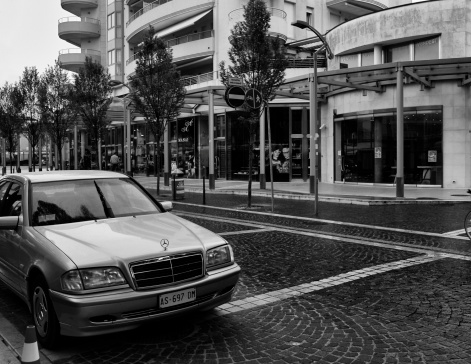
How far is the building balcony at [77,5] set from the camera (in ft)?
173

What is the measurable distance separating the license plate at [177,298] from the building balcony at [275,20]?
29.1 metres

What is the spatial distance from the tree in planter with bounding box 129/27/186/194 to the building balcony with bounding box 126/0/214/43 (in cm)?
1356

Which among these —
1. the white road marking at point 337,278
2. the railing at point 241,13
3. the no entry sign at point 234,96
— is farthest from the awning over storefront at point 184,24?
the white road marking at point 337,278

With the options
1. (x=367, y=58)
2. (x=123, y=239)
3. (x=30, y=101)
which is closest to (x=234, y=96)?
(x=123, y=239)

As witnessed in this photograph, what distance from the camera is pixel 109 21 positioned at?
50.4 metres

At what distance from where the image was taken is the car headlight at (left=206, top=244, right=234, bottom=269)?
4516mm

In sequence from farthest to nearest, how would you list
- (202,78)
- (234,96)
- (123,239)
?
(202,78) < (234,96) < (123,239)

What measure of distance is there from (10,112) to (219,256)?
3694 cm

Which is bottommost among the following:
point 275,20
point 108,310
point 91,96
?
point 108,310

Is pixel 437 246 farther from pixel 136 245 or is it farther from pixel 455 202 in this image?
pixel 455 202

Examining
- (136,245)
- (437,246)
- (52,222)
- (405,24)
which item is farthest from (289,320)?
(405,24)

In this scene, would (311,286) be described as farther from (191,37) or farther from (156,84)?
(191,37)

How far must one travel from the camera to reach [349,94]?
79.8ft

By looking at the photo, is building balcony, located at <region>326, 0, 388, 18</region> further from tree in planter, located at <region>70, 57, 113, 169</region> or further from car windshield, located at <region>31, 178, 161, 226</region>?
car windshield, located at <region>31, 178, 161, 226</region>
